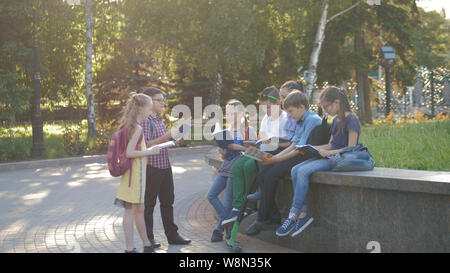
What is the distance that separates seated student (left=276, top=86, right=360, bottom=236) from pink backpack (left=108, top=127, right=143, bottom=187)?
5.62 feet

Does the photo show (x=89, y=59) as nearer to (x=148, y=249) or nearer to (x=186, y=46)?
(x=186, y=46)

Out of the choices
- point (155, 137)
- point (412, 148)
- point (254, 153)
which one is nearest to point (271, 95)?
point (254, 153)

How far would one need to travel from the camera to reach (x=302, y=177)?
6246 mm

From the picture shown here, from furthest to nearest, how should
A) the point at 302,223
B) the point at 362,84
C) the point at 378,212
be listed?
1. the point at 362,84
2. the point at 302,223
3. the point at 378,212

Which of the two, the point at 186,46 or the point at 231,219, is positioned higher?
the point at 186,46

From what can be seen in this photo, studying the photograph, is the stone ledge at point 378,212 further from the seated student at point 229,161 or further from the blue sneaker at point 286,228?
the seated student at point 229,161

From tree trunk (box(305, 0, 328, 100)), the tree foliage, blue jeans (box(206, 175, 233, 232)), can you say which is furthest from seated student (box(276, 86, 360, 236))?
tree trunk (box(305, 0, 328, 100))

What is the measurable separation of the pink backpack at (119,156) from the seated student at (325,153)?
1714 millimetres

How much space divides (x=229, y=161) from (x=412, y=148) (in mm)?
3746

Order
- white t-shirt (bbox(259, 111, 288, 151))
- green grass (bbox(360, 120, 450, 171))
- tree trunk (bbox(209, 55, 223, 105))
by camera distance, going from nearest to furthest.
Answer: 1. white t-shirt (bbox(259, 111, 288, 151))
2. green grass (bbox(360, 120, 450, 171))
3. tree trunk (bbox(209, 55, 223, 105))

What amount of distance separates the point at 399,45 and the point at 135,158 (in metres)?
28.2

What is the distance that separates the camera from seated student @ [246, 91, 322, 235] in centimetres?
657

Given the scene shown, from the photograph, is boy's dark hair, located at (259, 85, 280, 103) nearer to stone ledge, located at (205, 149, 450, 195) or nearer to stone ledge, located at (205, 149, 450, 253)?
stone ledge, located at (205, 149, 450, 253)
